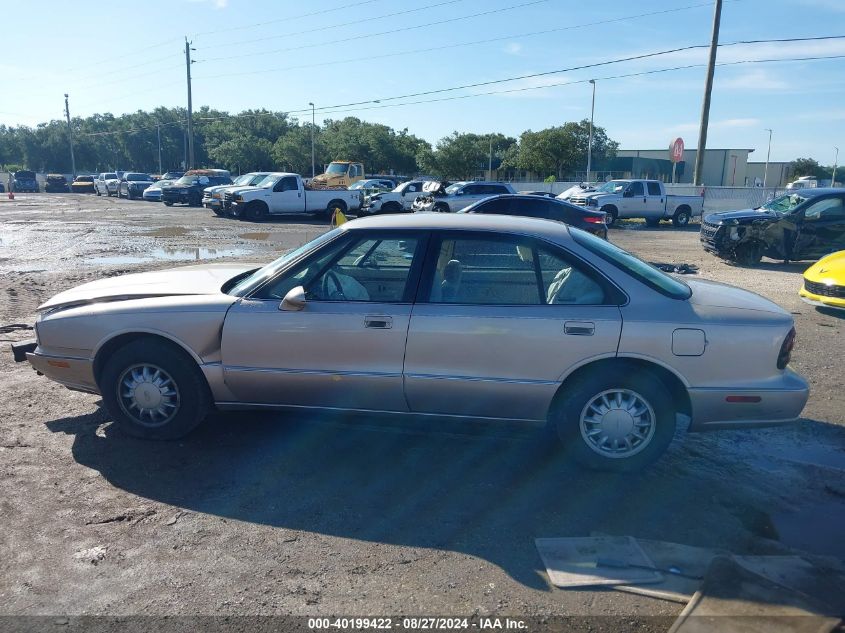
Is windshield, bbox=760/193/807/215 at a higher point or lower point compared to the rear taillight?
higher

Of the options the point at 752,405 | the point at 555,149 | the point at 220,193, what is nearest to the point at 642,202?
the point at 220,193

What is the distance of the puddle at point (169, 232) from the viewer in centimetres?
1992

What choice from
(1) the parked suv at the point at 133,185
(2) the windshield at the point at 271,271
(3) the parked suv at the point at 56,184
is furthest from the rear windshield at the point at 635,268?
(3) the parked suv at the point at 56,184

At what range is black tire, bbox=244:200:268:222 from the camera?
2608 centimetres

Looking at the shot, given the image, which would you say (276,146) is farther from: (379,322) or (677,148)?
(379,322)

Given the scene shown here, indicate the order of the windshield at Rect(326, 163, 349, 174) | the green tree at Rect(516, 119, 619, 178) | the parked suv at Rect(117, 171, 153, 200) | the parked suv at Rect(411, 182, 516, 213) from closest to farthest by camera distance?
the parked suv at Rect(411, 182, 516, 213) → the windshield at Rect(326, 163, 349, 174) → the parked suv at Rect(117, 171, 153, 200) → the green tree at Rect(516, 119, 619, 178)

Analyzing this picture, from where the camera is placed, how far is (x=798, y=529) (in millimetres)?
3777

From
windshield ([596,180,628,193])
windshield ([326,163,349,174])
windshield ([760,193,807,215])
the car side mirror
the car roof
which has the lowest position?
the car side mirror

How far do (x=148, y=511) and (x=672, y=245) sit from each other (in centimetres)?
1934

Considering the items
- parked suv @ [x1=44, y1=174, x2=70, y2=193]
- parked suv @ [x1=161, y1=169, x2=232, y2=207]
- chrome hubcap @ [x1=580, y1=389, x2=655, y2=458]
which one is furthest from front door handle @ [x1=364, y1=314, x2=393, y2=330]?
parked suv @ [x1=44, y1=174, x2=70, y2=193]

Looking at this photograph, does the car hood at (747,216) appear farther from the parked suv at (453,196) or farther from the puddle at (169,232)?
the puddle at (169,232)

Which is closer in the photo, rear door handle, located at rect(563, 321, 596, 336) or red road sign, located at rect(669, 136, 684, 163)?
rear door handle, located at rect(563, 321, 596, 336)

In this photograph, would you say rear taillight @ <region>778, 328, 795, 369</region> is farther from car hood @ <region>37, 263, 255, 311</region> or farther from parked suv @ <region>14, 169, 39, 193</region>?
parked suv @ <region>14, 169, 39, 193</region>

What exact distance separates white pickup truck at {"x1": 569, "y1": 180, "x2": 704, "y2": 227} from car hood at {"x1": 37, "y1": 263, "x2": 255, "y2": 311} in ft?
78.4
